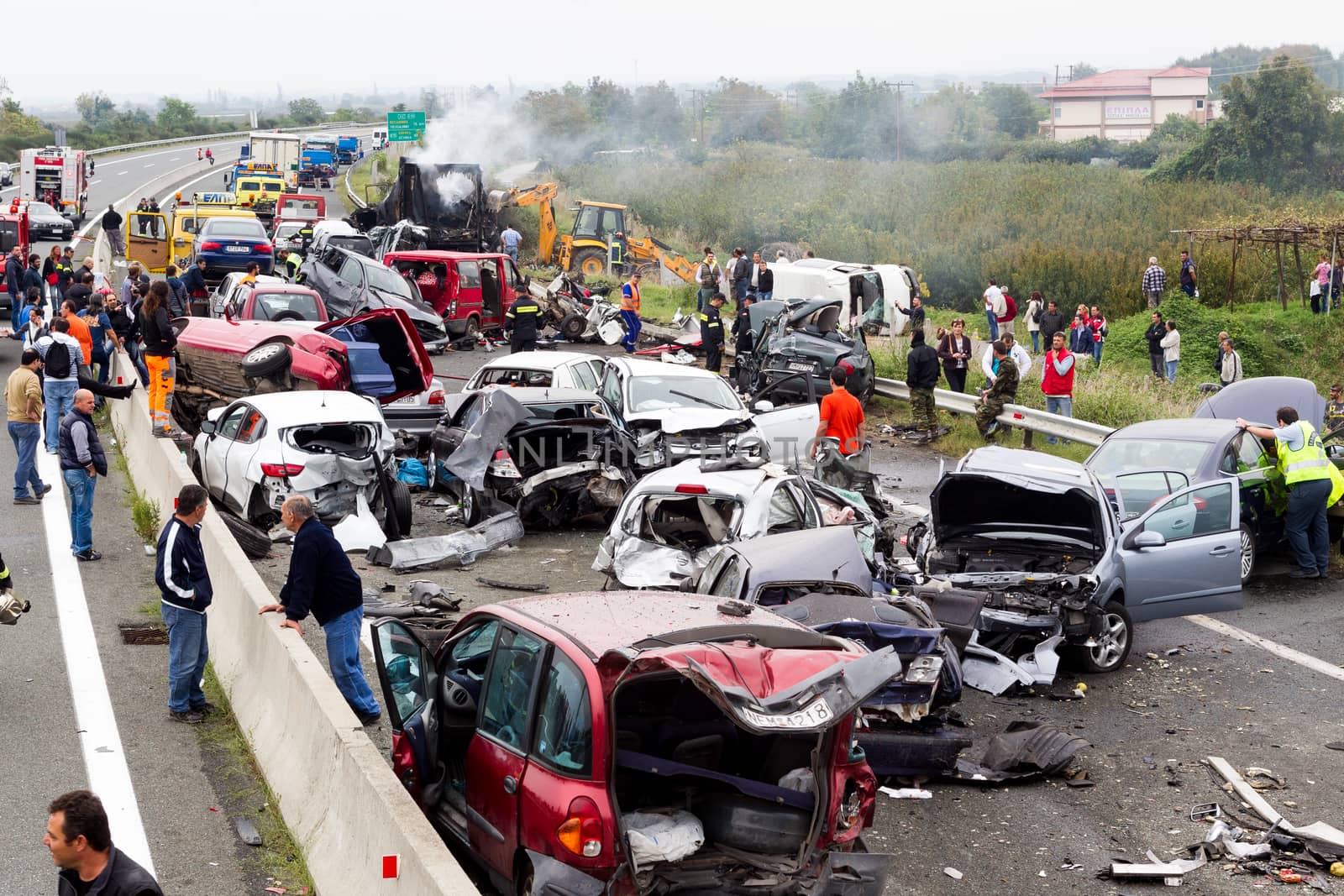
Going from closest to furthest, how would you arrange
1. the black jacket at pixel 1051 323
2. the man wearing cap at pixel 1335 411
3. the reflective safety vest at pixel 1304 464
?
the reflective safety vest at pixel 1304 464, the man wearing cap at pixel 1335 411, the black jacket at pixel 1051 323

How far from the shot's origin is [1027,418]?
18797mm

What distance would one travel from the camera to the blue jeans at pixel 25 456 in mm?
14742

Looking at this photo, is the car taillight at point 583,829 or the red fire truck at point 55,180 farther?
the red fire truck at point 55,180

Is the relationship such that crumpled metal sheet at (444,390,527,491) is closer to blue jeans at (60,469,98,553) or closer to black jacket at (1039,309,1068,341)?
blue jeans at (60,469,98,553)

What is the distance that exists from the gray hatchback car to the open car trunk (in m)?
5.05

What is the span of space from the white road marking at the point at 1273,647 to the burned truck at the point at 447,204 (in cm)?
2601

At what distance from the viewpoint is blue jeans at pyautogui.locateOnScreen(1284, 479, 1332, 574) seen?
44.6ft

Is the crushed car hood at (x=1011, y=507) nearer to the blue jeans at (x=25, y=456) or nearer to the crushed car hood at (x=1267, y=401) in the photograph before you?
the crushed car hood at (x=1267, y=401)

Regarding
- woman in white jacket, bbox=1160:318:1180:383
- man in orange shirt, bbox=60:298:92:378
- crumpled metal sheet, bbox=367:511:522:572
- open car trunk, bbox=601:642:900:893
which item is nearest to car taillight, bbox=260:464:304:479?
crumpled metal sheet, bbox=367:511:522:572

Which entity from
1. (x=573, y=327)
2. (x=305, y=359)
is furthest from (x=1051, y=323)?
(x=305, y=359)

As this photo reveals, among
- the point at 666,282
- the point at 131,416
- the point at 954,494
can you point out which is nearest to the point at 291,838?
the point at 954,494

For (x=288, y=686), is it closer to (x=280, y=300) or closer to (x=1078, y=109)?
(x=280, y=300)

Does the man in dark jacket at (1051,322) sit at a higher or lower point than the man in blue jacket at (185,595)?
higher

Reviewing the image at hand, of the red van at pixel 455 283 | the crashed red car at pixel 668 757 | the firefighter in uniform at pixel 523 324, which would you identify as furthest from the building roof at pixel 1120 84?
the crashed red car at pixel 668 757
